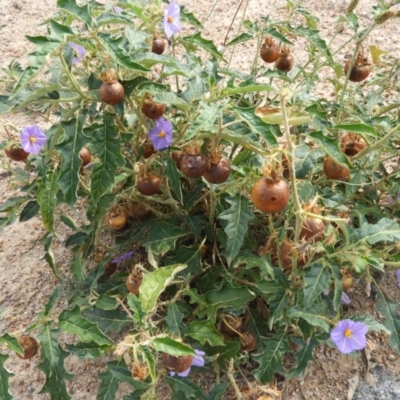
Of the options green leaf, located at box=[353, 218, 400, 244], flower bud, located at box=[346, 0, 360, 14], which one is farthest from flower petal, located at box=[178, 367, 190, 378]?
flower bud, located at box=[346, 0, 360, 14]

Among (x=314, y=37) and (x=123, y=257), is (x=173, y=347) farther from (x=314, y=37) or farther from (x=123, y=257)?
(x=314, y=37)

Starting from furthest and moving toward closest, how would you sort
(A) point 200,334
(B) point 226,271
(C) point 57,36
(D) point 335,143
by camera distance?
(B) point 226,271, (A) point 200,334, (D) point 335,143, (C) point 57,36

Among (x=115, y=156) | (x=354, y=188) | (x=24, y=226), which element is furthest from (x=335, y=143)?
(x=24, y=226)

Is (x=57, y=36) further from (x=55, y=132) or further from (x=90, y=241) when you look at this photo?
(x=90, y=241)

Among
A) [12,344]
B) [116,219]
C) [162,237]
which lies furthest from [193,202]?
[12,344]

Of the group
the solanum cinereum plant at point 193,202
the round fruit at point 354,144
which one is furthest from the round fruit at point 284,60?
the round fruit at point 354,144

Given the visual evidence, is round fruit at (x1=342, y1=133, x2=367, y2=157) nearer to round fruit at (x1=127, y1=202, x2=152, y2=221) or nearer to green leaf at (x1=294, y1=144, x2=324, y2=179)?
green leaf at (x1=294, y1=144, x2=324, y2=179)
